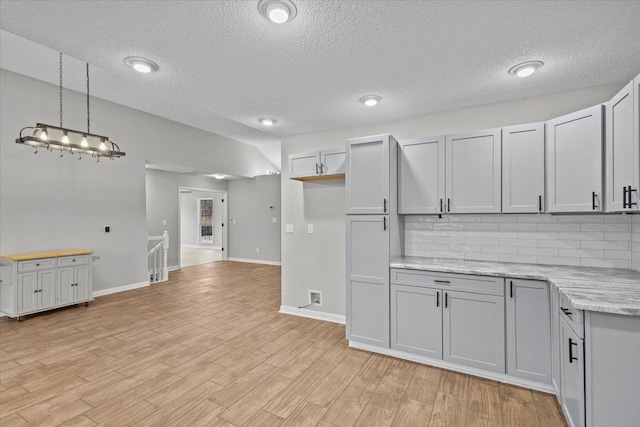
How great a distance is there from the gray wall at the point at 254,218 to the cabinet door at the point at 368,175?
5674 millimetres

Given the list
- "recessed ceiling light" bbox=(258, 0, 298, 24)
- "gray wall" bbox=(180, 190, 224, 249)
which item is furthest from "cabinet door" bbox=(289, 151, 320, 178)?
"gray wall" bbox=(180, 190, 224, 249)

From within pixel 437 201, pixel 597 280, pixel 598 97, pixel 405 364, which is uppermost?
pixel 598 97

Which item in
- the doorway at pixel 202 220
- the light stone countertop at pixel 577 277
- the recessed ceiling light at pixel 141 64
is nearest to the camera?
the light stone countertop at pixel 577 277

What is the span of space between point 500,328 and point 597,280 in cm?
76

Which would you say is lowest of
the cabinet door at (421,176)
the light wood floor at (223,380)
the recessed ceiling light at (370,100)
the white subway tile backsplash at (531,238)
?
the light wood floor at (223,380)

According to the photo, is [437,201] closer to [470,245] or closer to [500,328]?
[470,245]

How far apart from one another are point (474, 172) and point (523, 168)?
1.31ft

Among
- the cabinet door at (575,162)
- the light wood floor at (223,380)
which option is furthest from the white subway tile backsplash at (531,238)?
the light wood floor at (223,380)

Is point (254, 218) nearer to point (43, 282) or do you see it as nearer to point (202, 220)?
point (202, 220)

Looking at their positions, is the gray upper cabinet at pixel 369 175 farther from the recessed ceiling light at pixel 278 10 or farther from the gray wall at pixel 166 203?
the gray wall at pixel 166 203

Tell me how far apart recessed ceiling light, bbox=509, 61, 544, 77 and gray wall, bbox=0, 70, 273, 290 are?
232 inches

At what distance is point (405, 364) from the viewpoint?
2.86 m

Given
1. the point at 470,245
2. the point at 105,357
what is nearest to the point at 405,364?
the point at 470,245

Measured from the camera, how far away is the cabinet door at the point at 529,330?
2352mm
